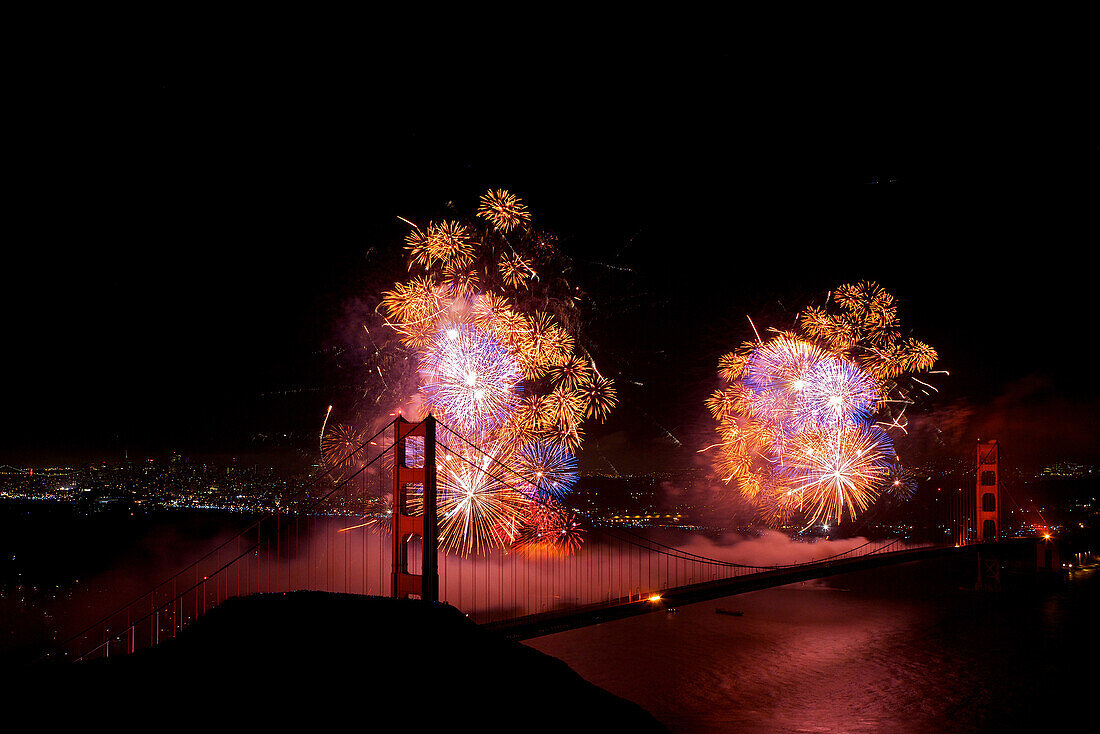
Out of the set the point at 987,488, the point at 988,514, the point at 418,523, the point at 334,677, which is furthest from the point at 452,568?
the point at 334,677

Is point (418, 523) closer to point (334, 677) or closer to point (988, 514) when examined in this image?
point (334, 677)

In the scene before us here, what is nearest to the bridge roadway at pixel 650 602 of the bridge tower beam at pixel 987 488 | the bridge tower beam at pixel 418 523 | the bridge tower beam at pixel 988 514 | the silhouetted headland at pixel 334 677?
the bridge tower beam at pixel 418 523

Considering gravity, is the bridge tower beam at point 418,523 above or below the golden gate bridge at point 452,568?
above

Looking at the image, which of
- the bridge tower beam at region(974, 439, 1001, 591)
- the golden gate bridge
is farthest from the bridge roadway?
the bridge tower beam at region(974, 439, 1001, 591)

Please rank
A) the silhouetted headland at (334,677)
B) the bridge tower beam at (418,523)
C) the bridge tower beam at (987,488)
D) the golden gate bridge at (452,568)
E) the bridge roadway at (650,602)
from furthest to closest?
the bridge tower beam at (987,488) < the golden gate bridge at (452,568) < the bridge roadway at (650,602) < the bridge tower beam at (418,523) < the silhouetted headland at (334,677)

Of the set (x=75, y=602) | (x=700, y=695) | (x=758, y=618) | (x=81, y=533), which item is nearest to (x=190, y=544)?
(x=81, y=533)

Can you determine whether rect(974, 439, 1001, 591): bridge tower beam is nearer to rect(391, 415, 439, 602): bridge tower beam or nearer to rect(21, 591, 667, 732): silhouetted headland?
rect(391, 415, 439, 602): bridge tower beam

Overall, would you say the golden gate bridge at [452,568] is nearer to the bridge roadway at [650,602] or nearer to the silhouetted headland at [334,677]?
the bridge roadway at [650,602]
